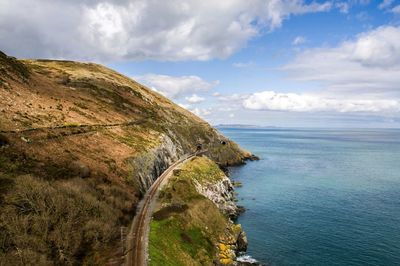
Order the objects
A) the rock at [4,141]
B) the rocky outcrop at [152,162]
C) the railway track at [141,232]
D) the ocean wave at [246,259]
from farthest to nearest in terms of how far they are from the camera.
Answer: the rocky outcrop at [152,162] < the ocean wave at [246,259] < the rock at [4,141] < the railway track at [141,232]

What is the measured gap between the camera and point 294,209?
87.2 m

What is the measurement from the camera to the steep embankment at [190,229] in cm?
4650

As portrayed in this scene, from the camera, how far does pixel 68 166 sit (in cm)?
5225

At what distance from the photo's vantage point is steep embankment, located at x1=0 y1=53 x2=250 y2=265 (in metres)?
34.2

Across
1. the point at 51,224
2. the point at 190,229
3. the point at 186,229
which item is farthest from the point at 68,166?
the point at 190,229

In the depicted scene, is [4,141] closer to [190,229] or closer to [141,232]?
[141,232]

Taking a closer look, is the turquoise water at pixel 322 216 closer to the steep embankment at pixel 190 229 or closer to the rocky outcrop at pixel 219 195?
the rocky outcrop at pixel 219 195

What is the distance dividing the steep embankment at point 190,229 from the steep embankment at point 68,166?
5353 mm

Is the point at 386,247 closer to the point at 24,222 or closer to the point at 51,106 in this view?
the point at 24,222

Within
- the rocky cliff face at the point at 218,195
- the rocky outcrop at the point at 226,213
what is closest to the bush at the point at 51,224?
the rocky outcrop at the point at 226,213

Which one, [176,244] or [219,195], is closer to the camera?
[176,244]

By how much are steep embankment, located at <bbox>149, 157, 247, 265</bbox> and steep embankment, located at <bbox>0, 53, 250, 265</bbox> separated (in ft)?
17.6

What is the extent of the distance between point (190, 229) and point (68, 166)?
23.1 m

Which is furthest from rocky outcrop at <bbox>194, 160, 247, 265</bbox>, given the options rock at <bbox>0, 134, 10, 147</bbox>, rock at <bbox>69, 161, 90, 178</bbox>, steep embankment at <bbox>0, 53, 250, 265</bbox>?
rock at <bbox>0, 134, 10, 147</bbox>
